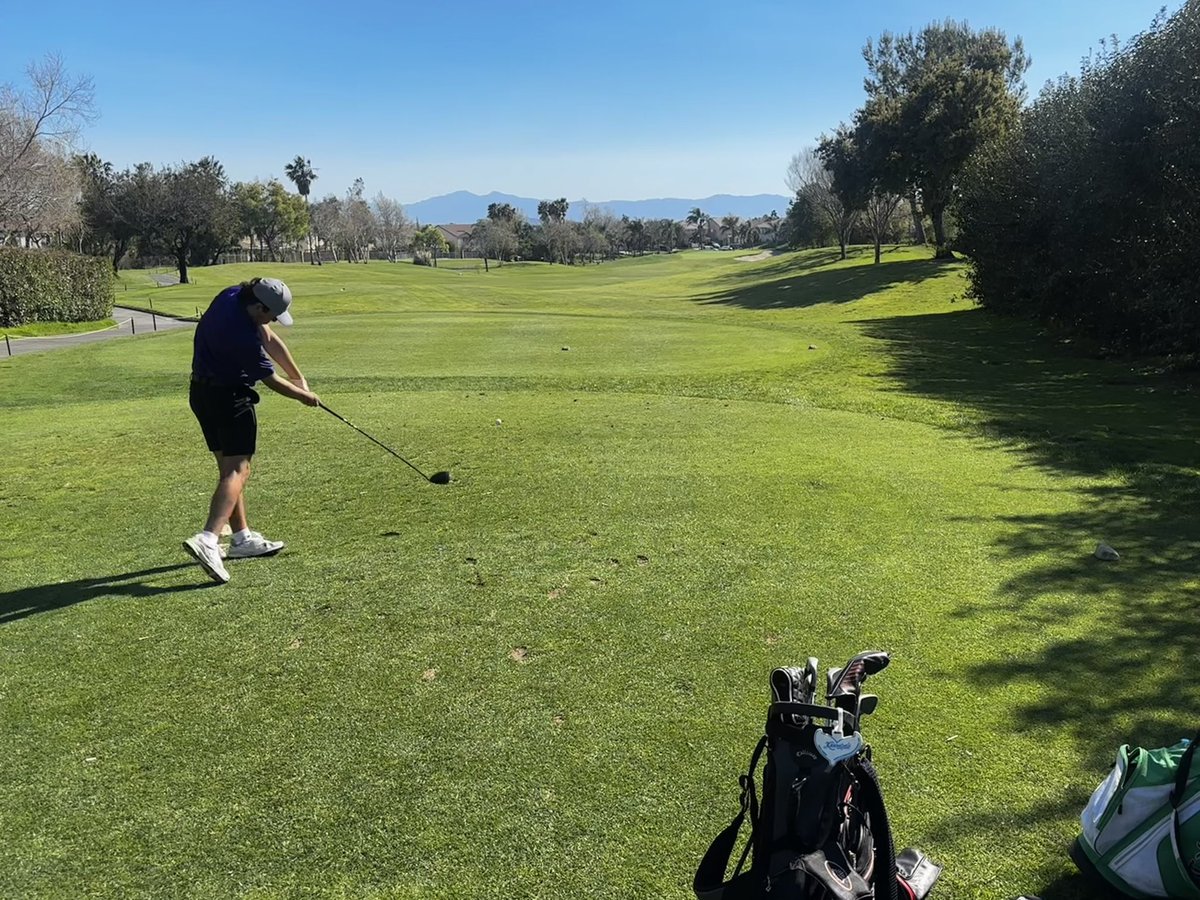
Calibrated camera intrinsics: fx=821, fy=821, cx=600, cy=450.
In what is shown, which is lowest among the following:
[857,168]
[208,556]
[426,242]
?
[208,556]

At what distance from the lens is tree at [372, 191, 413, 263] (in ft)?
425

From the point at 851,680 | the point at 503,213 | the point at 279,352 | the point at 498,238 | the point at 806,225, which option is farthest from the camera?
the point at 503,213

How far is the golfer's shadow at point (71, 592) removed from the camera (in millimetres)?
5332

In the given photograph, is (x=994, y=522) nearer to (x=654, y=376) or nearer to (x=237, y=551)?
(x=237, y=551)

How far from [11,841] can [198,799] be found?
654 mm

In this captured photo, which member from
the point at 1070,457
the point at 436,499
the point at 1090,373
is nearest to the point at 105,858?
the point at 436,499

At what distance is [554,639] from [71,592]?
11.2 ft

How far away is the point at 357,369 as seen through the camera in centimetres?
1725

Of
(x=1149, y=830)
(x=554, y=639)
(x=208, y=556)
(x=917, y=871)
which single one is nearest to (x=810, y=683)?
(x=917, y=871)

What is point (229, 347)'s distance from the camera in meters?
5.84

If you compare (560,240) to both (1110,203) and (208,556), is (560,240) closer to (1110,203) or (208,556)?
(1110,203)

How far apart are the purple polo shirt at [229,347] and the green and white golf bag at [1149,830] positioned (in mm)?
5538

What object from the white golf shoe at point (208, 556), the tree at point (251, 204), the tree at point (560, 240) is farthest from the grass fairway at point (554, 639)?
the tree at point (560, 240)

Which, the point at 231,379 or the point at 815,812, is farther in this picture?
the point at 231,379
